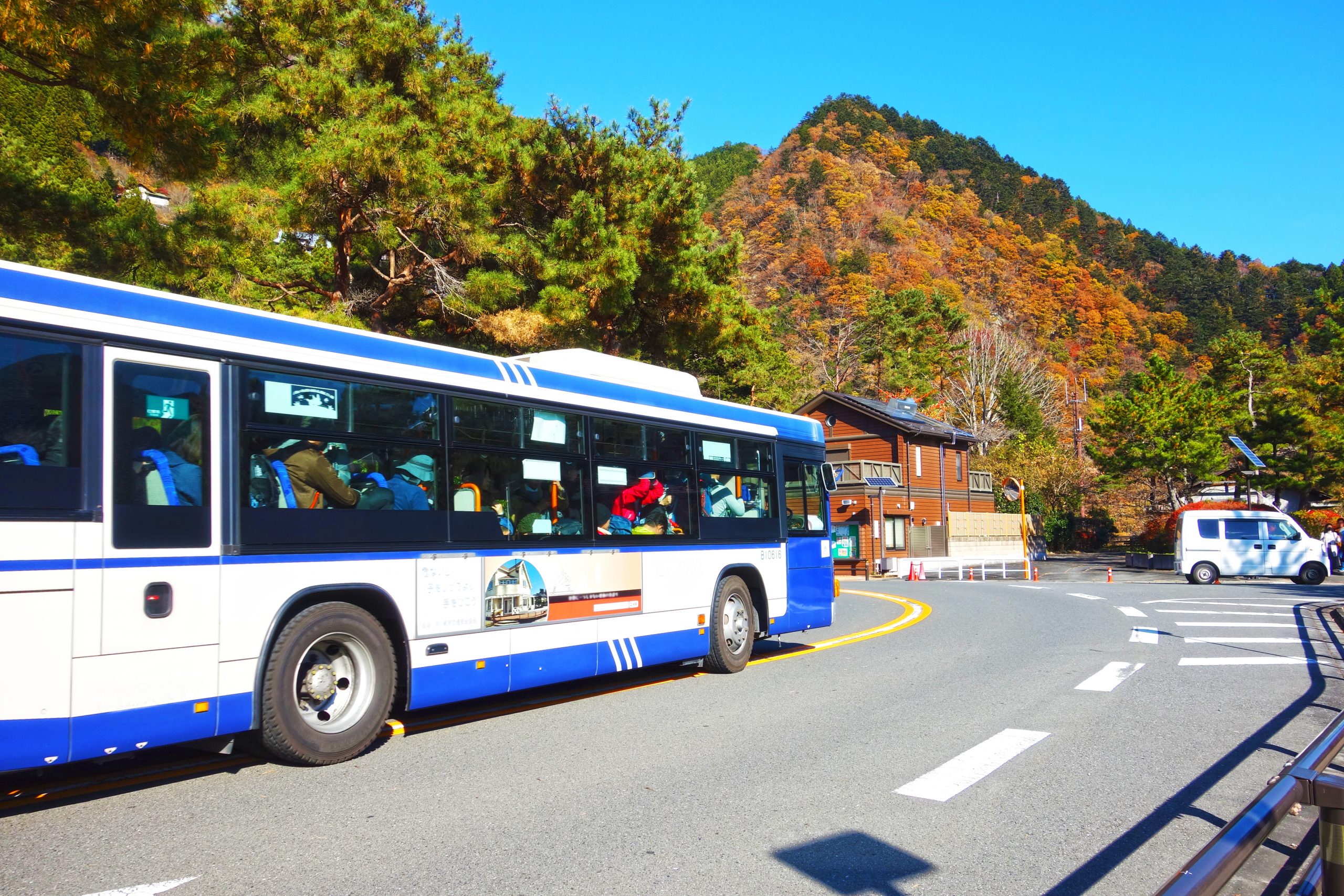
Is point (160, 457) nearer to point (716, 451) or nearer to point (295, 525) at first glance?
point (295, 525)

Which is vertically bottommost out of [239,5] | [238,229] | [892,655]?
[892,655]

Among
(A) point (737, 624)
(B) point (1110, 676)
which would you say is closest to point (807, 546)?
(A) point (737, 624)

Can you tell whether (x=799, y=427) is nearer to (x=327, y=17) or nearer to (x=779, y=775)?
(x=779, y=775)

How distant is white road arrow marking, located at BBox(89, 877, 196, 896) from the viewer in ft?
13.4

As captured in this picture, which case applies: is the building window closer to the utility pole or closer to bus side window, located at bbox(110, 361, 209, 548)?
the utility pole

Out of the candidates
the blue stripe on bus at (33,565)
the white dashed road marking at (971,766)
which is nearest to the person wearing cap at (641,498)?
the white dashed road marking at (971,766)

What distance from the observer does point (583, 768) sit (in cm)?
646

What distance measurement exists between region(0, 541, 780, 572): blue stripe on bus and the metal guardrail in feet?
17.3

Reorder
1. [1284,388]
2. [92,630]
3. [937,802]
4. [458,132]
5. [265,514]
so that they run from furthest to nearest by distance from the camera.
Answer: [1284,388] < [458,132] < [265,514] < [937,802] < [92,630]

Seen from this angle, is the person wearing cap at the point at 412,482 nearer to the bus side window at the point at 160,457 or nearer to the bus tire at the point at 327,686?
the bus tire at the point at 327,686

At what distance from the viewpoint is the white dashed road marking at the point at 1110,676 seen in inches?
388

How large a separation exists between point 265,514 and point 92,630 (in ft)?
4.12

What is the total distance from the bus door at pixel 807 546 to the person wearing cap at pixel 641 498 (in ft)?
8.83

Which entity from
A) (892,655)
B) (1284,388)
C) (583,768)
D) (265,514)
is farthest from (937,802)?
(1284,388)
